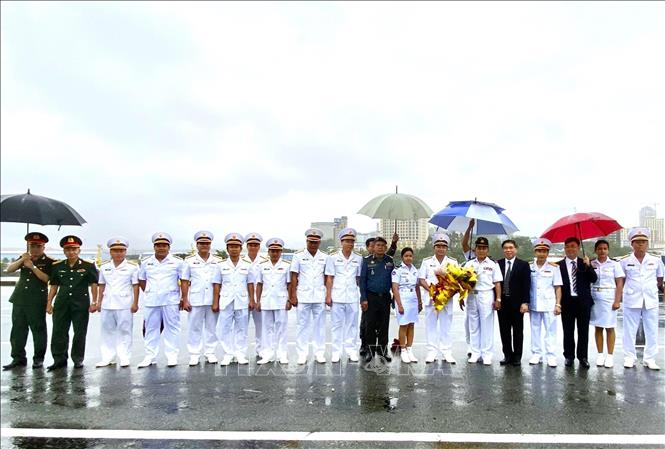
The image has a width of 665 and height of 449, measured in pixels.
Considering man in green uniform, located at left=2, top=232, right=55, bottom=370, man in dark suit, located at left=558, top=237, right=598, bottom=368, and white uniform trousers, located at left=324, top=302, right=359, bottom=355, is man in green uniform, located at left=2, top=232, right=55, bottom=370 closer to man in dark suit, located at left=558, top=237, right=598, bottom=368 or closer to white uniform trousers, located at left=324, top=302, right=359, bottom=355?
white uniform trousers, located at left=324, top=302, right=359, bottom=355

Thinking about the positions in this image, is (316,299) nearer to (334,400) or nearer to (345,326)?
(345,326)

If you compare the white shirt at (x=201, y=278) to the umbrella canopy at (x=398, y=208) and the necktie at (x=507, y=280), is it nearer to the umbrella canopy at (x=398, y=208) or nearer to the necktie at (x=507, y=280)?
the umbrella canopy at (x=398, y=208)

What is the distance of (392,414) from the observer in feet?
12.9

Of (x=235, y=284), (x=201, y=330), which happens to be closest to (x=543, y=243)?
(x=235, y=284)

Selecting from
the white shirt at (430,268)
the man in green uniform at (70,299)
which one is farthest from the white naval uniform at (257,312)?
the white shirt at (430,268)

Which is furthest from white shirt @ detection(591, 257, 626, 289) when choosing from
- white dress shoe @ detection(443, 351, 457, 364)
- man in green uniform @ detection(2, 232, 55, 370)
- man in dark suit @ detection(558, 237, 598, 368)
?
man in green uniform @ detection(2, 232, 55, 370)

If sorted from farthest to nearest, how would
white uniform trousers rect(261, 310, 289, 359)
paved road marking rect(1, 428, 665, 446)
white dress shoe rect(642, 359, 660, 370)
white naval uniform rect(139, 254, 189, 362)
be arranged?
white uniform trousers rect(261, 310, 289, 359) → white naval uniform rect(139, 254, 189, 362) → white dress shoe rect(642, 359, 660, 370) → paved road marking rect(1, 428, 665, 446)

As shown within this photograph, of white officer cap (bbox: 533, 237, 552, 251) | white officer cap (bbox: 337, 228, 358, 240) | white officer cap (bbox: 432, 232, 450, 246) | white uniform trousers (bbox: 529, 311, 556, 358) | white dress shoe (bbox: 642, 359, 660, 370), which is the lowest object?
white dress shoe (bbox: 642, 359, 660, 370)

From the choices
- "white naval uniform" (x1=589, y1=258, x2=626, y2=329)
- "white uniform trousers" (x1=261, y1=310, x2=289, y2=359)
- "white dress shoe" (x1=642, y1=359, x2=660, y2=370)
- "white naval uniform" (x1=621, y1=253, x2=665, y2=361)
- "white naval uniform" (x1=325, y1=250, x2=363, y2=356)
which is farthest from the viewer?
"white naval uniform" (x1=325, y1=250, x2=363, y2=356)

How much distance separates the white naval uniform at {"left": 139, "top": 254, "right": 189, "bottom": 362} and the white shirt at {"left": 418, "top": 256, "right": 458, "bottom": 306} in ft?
10.7

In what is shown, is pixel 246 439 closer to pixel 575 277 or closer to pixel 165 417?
pixel 165 417

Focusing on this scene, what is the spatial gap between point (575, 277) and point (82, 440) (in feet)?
19.2

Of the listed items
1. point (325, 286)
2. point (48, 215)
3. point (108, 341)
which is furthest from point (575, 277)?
point (48, 215)

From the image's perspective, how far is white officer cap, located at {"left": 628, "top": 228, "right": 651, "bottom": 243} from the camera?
18.3 ft
